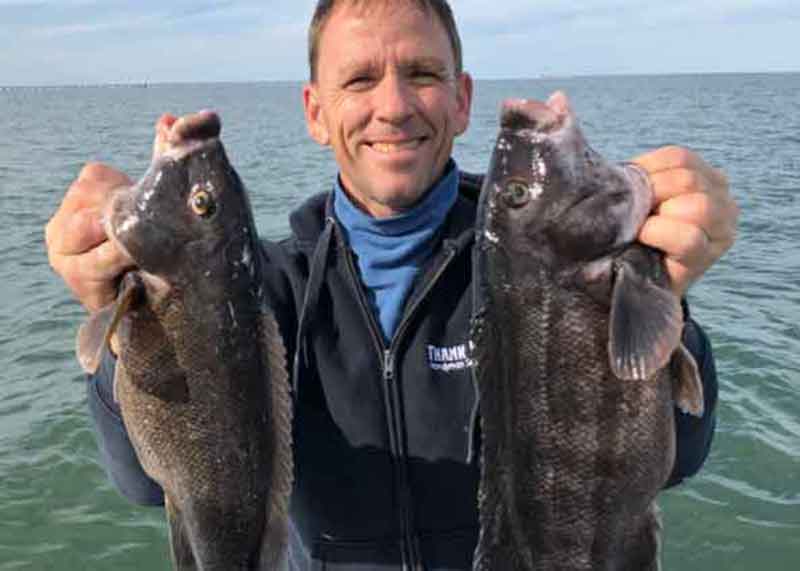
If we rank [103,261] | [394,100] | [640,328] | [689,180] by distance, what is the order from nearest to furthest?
1. [640,328]
2. [689,180]
3. [103,261]
4. [394,100]

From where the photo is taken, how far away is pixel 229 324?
295cm

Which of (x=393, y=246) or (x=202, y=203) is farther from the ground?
(x=202, y=203)

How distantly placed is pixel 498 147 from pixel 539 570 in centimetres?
Answer: 146

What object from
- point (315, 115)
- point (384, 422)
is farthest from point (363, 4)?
point (384, 422)

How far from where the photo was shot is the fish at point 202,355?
9.65ft

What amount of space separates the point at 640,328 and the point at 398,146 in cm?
136

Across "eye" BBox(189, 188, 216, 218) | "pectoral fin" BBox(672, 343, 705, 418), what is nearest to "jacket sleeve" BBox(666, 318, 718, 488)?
"pectoral fin" BBox(672, 343, 705, 418)

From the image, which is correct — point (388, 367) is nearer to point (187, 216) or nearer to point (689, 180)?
point (187, 216)

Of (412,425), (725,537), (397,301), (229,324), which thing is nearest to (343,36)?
(397,301)

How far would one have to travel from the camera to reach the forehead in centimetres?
352

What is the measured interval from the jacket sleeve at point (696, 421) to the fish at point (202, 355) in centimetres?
148

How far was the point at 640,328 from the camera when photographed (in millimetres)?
2695

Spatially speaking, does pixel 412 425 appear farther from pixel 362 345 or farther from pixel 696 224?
pixel 696 224

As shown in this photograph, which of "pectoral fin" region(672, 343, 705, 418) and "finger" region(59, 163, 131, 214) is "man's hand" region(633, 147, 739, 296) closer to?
"pectoral fin" region(672, 343, 705, 418)
